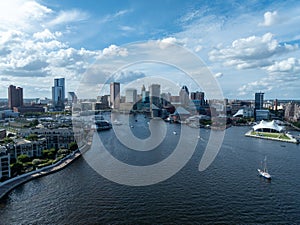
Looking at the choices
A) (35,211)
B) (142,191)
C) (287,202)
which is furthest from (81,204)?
(287,202)

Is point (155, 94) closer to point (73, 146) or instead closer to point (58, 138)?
point (58, 138)

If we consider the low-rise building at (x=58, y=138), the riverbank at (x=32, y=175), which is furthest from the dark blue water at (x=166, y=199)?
the low-rise building at (x=58, y=138)

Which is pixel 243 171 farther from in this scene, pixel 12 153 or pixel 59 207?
pixel 12 153

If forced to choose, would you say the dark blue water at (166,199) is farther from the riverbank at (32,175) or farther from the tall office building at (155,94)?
the tall office building at (155,94)

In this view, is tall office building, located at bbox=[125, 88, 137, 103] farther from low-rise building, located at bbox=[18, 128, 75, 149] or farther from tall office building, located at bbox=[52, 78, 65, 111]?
low-rise building, located at bbox=[18, 128, 75, 149]

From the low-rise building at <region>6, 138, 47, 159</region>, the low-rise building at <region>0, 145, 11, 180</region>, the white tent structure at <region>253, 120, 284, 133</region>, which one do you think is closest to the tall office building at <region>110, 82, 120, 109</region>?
the white tent structure at <region>253, 120, 284, 133</region>

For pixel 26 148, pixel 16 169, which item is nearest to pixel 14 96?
pixel 26 148

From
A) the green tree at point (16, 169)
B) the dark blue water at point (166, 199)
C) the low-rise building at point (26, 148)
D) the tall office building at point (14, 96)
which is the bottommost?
the dark blue water at point (166, 199)
